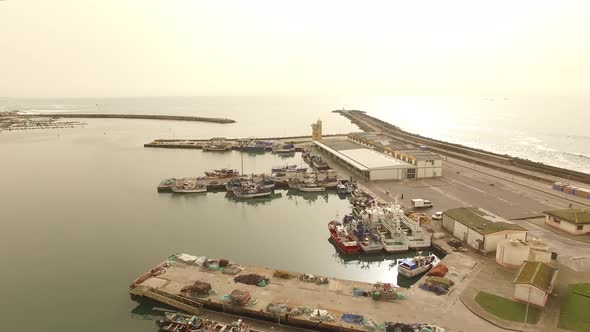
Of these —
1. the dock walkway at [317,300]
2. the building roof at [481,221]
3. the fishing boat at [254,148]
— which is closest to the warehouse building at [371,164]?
the building roof at [481,221]

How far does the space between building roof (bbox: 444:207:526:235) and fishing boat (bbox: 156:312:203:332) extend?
23.4 m

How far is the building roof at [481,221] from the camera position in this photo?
30609mm

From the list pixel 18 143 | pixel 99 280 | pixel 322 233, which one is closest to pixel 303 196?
pixel 322 233

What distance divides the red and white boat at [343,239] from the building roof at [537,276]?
13.7 metres

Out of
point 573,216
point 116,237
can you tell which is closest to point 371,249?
point 573,216

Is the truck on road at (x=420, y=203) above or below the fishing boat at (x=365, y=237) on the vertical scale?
above

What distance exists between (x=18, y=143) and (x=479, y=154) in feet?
391

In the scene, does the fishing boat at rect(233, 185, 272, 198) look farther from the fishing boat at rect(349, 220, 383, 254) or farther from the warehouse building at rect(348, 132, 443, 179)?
the warehouse building at rect(348, 132, 443, 179)

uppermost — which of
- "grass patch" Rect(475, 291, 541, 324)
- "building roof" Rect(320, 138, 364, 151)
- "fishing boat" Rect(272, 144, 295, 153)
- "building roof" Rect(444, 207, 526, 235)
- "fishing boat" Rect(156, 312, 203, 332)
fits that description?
"building roof" Rect(320, 138, 364, 151)

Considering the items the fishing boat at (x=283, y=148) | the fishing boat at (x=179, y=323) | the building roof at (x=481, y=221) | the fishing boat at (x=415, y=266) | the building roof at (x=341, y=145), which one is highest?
the building roof at (x=341, y=145)

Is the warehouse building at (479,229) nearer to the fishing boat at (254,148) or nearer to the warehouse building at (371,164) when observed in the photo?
the warehouse building at (371,164)

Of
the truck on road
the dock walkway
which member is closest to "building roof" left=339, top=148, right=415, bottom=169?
the truck on road

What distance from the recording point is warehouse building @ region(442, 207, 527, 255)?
3017cm

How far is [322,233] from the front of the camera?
40.4m
